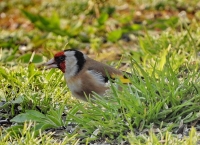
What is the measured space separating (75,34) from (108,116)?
13.4ft

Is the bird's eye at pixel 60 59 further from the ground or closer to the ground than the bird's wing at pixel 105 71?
further from the ground

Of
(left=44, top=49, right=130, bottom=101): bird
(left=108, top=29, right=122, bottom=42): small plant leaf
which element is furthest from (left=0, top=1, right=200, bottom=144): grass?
(left=108, top=29, right=122, bottom=42): small plant leaf

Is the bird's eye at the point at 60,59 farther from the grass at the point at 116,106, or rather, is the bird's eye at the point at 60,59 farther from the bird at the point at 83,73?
the grass at the point at 116,106

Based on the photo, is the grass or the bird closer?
the grass

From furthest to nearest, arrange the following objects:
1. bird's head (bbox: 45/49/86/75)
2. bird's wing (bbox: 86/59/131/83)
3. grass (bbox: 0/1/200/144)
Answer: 1. bird's head (bbox: 45/49/86/75)
2. bird's wing (bbox: 86/59/131/83)
3. grass (bbox: 0/1/200/144)

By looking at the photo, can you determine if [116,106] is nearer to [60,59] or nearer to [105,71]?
[105,71]

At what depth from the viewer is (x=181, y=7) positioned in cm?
949

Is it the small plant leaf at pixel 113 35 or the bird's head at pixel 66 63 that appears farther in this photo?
the small plant leaf at pixel 113 35

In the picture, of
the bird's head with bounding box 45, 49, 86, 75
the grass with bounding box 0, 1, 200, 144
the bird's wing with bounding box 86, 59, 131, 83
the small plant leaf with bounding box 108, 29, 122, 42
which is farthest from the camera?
the small plant leaf with bounding box 108, 29, 122, 42

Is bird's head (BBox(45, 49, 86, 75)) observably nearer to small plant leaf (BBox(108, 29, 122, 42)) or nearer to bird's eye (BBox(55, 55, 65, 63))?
bird's eye (BBox(55, 55, 65, 63))

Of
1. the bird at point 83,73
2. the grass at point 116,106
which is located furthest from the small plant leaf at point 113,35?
the bird at point 83,73

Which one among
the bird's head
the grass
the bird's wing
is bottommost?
the grass

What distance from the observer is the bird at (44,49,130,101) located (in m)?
4.85

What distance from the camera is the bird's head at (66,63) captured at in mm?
5020
